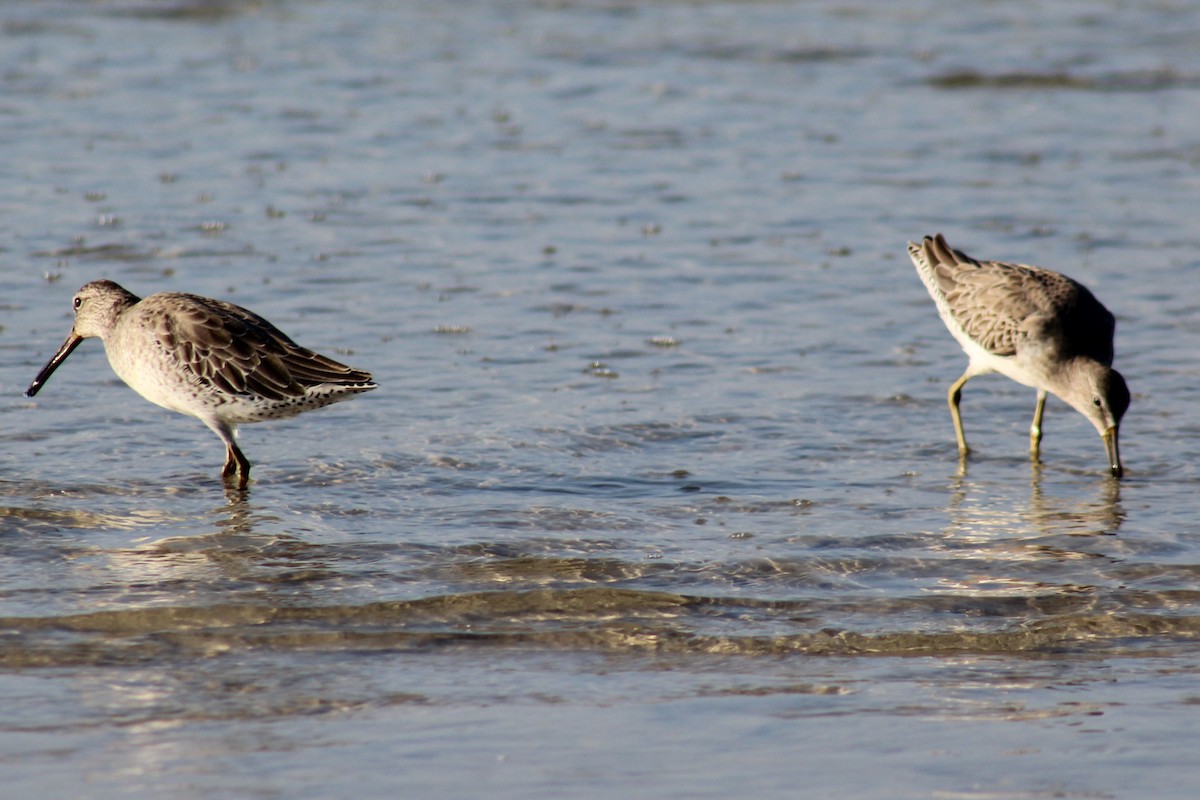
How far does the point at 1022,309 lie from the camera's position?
10742 millimetres

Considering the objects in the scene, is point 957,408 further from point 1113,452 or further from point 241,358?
point 241,358

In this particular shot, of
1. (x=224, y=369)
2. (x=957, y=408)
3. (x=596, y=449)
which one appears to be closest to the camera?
(x=224, y=369)

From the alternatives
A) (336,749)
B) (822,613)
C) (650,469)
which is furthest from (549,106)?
(336,749)

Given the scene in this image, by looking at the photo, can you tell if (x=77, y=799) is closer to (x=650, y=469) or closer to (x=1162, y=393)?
(x=650, y=469)

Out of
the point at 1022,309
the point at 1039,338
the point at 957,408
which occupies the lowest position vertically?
the point at 957,408

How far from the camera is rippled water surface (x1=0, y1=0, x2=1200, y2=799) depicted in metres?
6.31

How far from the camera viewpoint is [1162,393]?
11109 millimetres

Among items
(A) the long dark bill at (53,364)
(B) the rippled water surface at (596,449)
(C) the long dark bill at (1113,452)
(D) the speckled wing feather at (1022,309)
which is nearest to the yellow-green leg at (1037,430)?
(B) the rippled water surface at (596,449)

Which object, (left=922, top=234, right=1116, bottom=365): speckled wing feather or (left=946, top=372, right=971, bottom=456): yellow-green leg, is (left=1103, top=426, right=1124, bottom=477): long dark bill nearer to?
(left=922, top=234, right=1116, bottom=365): speckled wing feather

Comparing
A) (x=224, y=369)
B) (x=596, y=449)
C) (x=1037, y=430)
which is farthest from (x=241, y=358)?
(x=1037, y=430)

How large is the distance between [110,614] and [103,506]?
1692 millimetres

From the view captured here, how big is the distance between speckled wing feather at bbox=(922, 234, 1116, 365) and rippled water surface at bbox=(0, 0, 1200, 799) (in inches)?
24.0

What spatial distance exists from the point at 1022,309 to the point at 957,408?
75 centimetres

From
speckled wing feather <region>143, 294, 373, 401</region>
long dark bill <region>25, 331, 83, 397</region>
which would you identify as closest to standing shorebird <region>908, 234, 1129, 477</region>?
speckled wing feather <region>143, 294, 373, 401</region>
